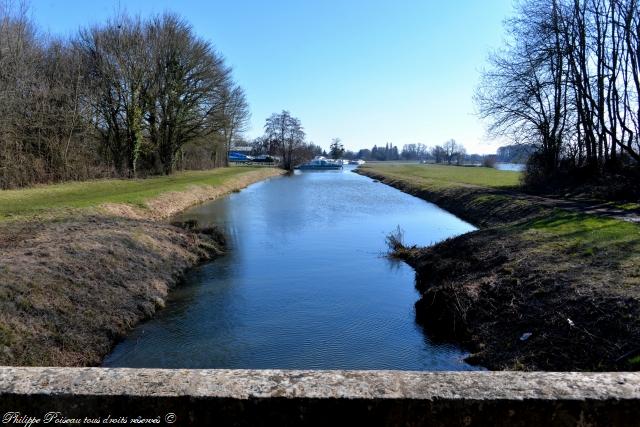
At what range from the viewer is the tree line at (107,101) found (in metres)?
24.3

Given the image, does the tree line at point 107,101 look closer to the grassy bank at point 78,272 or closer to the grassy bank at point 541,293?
the grassy bank at point 78,272

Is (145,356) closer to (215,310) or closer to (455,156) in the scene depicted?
(215,310)

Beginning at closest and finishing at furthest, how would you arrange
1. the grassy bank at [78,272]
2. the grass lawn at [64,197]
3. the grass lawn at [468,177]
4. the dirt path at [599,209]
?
the grassy bank at [78,272] < the dirt path at [599,209] < the grass lawn at [64,197] < the grass lawn at [468,177]

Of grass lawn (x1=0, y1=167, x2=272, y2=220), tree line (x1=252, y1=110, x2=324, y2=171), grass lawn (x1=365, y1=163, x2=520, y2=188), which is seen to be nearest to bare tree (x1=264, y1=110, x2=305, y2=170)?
tree line (x1=252, y1=110, x2=324, y2=171)

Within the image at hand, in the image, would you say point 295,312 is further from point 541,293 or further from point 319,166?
point 319,166

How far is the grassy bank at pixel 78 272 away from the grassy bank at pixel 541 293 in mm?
6123

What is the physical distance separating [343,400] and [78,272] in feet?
29.8

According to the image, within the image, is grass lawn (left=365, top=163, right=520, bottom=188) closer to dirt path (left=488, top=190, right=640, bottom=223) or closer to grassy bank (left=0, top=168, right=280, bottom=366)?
dirt path (left=488, top=190, right=640, bottom=223)

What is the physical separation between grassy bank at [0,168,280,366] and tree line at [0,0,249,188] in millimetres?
6728

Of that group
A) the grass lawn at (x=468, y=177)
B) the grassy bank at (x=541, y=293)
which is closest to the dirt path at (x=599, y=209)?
the grassy bank at (x=541, y=293)

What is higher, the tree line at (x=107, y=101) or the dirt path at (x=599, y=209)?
the tree line at (x=107, y=101)

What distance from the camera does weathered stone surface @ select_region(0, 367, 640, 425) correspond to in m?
2.39

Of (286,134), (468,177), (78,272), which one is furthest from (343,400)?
(286,134)

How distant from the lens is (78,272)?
32.6 ft
